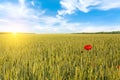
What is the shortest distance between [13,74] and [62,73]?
663mm

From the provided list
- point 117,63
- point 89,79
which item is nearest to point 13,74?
point 89,79

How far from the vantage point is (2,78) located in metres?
2.52

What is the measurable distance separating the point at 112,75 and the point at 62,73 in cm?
67

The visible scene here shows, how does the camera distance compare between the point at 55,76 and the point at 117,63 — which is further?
the point at 117,63

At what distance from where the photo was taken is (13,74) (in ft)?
8.05

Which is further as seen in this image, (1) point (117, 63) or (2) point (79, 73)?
(1) point (117, 63)

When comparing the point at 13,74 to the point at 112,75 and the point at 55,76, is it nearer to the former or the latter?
the point at 55,76

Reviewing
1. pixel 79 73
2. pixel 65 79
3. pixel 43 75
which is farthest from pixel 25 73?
pixel 79 73

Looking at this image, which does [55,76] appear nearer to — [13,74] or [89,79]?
[89,79]

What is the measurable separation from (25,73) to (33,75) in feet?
0.85

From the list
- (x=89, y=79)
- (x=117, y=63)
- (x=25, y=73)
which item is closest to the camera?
(x=89, y=79)

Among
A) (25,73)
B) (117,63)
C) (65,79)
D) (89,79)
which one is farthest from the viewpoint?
(117,63)

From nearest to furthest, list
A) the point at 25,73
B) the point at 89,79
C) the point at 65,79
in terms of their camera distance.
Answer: the point at 89,79
the point at 65,79
the point at 25,73

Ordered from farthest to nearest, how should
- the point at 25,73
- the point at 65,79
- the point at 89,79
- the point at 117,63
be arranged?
the point at 117,63 → the point at 25,73 → the point at 65,79 → the point at 89,79
